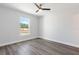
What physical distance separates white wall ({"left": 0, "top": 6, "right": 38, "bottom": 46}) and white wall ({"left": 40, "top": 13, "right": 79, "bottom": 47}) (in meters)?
0.17

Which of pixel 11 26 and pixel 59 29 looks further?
pixel 11 26

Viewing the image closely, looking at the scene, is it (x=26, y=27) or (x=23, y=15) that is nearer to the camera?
(x=26, y=27)

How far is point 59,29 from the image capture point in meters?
1.72

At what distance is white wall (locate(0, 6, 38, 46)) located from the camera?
4.82 feet

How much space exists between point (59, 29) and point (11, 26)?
118 centimetres

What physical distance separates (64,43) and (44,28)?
57 cm

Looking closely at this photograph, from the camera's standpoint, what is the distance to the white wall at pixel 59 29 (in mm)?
1477

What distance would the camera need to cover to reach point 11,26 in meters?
1.82

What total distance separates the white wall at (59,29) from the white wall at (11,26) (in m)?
0.17

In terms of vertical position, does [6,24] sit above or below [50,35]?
above

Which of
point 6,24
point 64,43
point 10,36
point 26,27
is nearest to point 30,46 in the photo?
point 26,27
